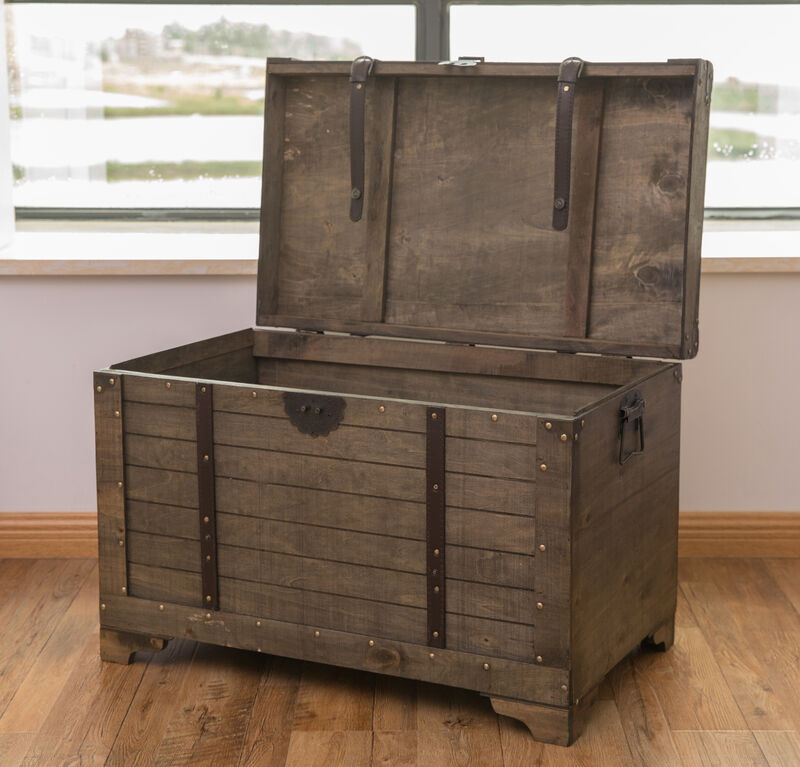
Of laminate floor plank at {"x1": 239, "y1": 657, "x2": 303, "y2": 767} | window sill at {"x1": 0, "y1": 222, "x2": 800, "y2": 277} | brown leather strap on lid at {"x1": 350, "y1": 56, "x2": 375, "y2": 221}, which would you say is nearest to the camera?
laminate floor plank at {"x1": 239, "y1": 657, "x2": 303, "y2": 767}

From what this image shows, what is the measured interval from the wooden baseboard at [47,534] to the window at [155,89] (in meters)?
0.84

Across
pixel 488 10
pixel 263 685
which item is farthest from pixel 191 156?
pixel 263 685

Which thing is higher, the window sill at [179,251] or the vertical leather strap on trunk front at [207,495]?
the window sill at [179,251]

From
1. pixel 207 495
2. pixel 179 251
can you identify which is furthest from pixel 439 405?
pixel 179 251

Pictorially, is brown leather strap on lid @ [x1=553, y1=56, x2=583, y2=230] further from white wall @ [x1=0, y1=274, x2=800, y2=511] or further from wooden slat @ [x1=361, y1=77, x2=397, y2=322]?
white wall @ [x1=0, y1=274, x2=800, y2=511]

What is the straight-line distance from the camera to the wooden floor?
2.04m

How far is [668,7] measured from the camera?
3.02 metres

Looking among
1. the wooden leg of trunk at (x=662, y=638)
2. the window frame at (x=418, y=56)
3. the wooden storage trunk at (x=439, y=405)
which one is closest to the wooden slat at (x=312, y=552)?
the wooden storage trunk at (x=439, y=405)

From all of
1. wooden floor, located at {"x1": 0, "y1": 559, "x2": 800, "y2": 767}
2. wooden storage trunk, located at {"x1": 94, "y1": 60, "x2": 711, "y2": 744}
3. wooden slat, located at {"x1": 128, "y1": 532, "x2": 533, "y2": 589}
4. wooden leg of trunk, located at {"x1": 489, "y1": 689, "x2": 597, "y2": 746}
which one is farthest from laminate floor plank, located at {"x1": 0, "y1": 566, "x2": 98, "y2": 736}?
wooden leg of trunk, located at {"x1": 489, "y1": 689, "x2": 597, "y2": 746}

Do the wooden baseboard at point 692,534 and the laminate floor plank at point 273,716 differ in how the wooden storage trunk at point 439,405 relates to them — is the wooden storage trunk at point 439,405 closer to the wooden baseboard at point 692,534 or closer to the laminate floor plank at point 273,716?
the laminate floor plank at point 273,716

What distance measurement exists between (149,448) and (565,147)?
972mm

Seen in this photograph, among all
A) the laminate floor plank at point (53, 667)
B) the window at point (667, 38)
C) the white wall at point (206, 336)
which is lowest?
the laminate floor plank at point (53, 667)

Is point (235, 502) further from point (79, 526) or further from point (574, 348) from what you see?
point (79, 526)

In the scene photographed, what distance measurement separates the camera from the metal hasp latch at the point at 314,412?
211 centimetres
